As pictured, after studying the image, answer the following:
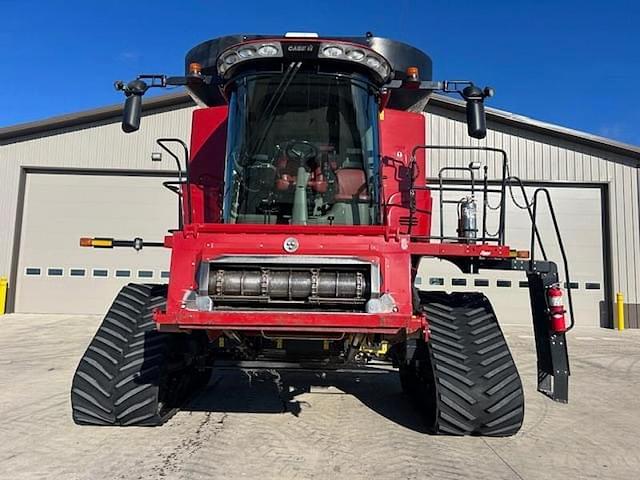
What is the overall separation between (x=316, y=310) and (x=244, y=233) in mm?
734

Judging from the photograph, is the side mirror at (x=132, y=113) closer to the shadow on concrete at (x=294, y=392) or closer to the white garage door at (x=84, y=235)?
the shadow on concrete at (x=294, y=392)

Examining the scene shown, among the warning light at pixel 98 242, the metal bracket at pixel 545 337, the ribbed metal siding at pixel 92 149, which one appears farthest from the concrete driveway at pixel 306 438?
the ribbed metal siding at pixel 92 149

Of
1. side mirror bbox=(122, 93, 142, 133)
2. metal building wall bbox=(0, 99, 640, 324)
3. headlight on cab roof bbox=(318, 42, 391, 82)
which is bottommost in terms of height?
side mirror bbox=(122, 93, 142, 133)

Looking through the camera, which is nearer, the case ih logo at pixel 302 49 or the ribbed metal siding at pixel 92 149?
the case ih logo at pixel 302 49

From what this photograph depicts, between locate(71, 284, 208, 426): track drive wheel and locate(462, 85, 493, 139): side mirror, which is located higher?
locate(462, 85, 493, 139): side mirror

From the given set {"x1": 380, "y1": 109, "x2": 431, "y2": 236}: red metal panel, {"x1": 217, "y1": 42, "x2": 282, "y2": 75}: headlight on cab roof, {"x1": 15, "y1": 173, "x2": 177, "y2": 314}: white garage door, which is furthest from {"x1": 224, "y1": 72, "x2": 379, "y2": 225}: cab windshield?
{"x1": 15, "y1": 173, "x2": 177, "y2": 314}: white garage door

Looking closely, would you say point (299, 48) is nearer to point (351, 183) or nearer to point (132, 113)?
point (351, 183)

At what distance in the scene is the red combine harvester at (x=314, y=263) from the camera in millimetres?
3648

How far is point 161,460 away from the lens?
146 inches

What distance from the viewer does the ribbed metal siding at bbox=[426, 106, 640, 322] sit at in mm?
13992

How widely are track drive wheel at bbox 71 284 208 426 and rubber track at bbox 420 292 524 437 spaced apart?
220cm

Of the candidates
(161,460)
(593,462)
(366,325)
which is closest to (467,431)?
(593,462)

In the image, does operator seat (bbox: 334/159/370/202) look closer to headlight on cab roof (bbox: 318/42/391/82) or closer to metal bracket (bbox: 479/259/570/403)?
headlight on cab roof (bbox: 318/42/391/82)

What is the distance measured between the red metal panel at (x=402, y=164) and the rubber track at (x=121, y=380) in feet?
8.33
